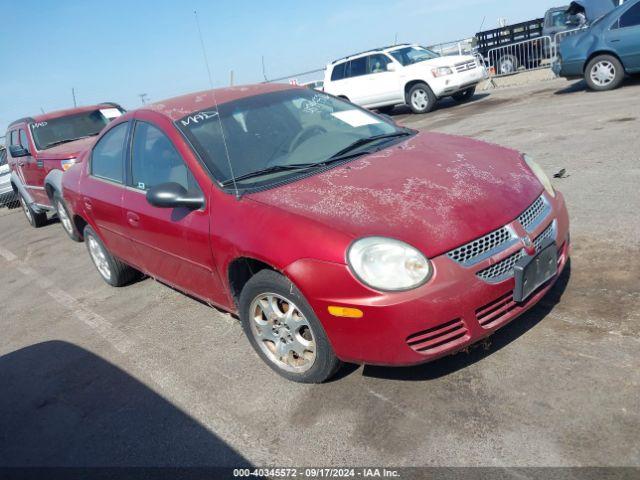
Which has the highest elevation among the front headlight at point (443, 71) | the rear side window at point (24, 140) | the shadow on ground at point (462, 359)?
the rear side window at point (24, 140)

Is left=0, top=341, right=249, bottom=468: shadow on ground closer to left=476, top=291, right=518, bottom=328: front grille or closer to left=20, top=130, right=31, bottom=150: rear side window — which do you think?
left=476, top=291, right=518, bottom=328: front grille

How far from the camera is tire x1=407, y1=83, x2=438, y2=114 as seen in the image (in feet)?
45.8

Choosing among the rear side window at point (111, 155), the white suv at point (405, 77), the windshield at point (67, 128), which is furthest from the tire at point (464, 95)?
the rear side window at point (111, 155)

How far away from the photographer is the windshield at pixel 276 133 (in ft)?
11.7

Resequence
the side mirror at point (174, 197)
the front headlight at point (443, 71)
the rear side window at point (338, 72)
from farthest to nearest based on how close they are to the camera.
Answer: the rear side window at point (338, 72), the front headlight at point (443, 71), the side mirror at point (174, 197)

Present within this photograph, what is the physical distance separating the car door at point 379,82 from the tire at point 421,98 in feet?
1.36

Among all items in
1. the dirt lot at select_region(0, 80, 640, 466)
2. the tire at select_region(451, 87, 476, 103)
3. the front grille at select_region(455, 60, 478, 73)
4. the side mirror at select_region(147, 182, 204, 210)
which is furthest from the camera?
the tire at select_region(451, 87, 476, 103)

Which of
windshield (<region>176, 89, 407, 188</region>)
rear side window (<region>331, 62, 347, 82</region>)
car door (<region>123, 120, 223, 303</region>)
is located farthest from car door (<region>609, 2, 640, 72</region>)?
car door (<region>123, 120, 223, 303</region>)

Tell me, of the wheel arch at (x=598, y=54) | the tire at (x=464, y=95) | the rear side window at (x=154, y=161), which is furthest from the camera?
the tire at (x=464, y=95)

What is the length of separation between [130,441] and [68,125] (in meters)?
7.80

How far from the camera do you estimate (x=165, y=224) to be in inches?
149

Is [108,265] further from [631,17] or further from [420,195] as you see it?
[631,17]

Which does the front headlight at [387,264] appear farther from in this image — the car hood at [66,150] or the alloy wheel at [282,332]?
the car hood at [66,150]

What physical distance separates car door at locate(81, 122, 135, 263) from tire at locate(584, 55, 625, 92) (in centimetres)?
959
